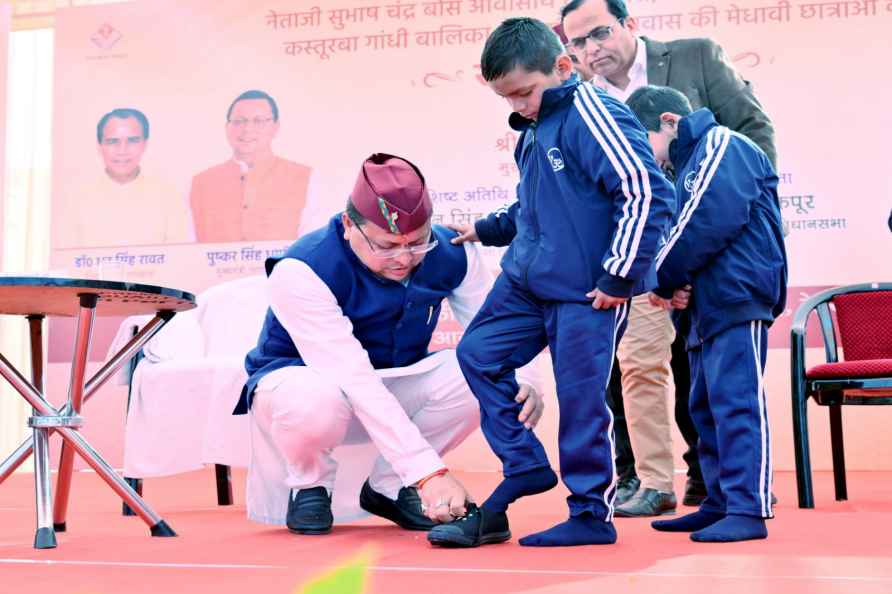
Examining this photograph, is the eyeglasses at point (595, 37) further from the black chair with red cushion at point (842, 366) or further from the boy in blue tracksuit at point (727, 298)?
the black chair with red cushion at point (842, 366)

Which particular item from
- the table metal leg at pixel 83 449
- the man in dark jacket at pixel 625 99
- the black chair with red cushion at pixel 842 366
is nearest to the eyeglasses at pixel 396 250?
the table metal leg at pixel 83 449

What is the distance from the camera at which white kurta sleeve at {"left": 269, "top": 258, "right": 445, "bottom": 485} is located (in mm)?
2223

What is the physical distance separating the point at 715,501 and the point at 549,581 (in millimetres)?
848

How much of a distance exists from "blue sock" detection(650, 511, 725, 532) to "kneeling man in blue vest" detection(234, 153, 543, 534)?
16.9 inches

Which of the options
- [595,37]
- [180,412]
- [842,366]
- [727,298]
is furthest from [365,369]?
[842,366]

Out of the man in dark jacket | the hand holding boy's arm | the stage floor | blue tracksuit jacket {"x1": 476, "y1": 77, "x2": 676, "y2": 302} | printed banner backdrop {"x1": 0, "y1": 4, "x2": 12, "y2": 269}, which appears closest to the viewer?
the stage floor

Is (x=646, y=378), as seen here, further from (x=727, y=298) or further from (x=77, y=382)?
(x=77, y=382)

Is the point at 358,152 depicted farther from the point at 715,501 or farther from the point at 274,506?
the point at 715,501

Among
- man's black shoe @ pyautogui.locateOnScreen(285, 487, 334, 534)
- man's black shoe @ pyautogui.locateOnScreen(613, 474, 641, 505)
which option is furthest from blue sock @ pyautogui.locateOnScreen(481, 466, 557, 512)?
man's black shoe @ pyautogui.locateOnScreen(613, 474, 641, 505)

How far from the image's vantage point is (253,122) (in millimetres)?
5750

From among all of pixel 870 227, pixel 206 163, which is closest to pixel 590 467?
pixel 870 227

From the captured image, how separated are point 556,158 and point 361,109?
3666 millimetres

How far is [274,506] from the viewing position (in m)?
2.61

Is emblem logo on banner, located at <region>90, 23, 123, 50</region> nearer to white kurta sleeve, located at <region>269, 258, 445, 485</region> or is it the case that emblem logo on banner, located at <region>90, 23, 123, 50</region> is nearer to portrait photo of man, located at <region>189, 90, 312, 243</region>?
portrait photo of man, located at <region>189, 90, 312, 243</region>
